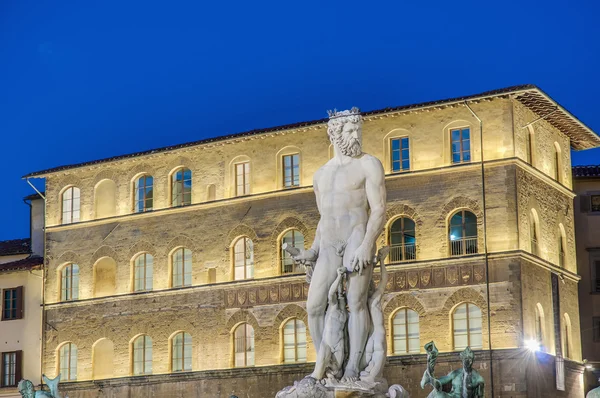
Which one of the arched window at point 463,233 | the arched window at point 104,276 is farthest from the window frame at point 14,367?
the arched window at point 463,233

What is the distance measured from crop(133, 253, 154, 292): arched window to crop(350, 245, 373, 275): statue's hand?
3528cm

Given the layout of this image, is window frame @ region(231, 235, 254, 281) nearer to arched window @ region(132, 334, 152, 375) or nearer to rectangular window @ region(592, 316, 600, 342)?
arched window @ region(132, 334, 152, 375)

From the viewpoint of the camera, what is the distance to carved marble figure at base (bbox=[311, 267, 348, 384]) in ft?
50.4

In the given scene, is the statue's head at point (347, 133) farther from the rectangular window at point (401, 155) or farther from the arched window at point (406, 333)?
the rectangular window at point (401, 155)

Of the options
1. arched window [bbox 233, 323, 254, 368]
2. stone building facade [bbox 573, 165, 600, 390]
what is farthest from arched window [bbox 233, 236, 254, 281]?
stone building facade [bbox 573, 165, 600, 390]

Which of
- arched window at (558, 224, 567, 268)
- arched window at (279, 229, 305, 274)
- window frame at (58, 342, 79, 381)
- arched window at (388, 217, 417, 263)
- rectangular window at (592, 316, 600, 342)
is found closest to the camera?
arched window at (388, 217, 417, 263)

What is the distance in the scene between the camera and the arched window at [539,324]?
43250 millimetres

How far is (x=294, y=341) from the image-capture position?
46.1 m

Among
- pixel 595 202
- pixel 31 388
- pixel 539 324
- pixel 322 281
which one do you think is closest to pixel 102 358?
pixel 539 324

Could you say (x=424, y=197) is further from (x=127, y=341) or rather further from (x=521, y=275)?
(x=127, y=341)

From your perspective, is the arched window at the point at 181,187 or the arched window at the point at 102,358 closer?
the arched window at the point at 181,187

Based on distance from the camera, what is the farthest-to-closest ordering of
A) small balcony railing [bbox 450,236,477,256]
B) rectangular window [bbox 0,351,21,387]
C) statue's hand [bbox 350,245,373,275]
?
1. rectangular window [bbox 0,351,21,387]
2. small balcony railing [bbox 450,236,477,256]
3. statue's hand [bbox 350,245,373,275]

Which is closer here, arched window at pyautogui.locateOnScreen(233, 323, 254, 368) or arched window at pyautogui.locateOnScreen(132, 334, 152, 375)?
arched window at pyautogui.locateOnScreen(233, 323, 254, 368)

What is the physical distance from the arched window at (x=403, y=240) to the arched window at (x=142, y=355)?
34.7 ft
